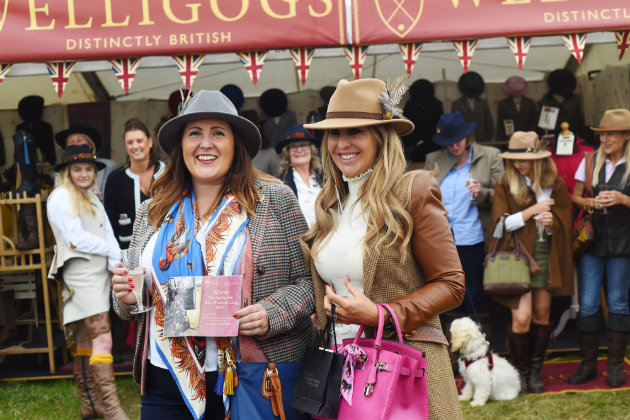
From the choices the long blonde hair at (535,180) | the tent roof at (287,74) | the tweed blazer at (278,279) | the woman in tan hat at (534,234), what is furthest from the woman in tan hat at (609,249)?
the tweed blazer at (278,279)

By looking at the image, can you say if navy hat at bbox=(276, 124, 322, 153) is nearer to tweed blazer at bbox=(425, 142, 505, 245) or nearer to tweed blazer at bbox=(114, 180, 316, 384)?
tweed blazer at bbox=(425, 142, 505, 245)

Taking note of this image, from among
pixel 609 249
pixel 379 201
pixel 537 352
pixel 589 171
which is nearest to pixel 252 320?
pixel 379 201

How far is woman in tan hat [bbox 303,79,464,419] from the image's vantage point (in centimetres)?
229

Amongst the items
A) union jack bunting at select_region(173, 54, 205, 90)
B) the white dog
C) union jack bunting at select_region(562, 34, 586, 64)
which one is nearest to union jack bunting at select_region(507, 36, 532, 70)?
union jack bunting at select_region(562, 34, 586, 64)

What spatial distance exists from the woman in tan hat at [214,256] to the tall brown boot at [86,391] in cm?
265

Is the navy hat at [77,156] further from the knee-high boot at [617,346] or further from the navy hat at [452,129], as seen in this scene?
the knee-high boot at [617,346]

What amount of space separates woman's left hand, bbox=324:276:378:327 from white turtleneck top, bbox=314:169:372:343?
0.15m

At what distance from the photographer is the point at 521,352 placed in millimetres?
5340

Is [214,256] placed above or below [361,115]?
below

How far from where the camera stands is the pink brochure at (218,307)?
234 cm

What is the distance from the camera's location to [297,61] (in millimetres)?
4918

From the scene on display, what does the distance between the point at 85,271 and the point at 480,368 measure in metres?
3.11

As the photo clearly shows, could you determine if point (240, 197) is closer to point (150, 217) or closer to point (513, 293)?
point (150, 217)

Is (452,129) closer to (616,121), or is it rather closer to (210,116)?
(616,121)
